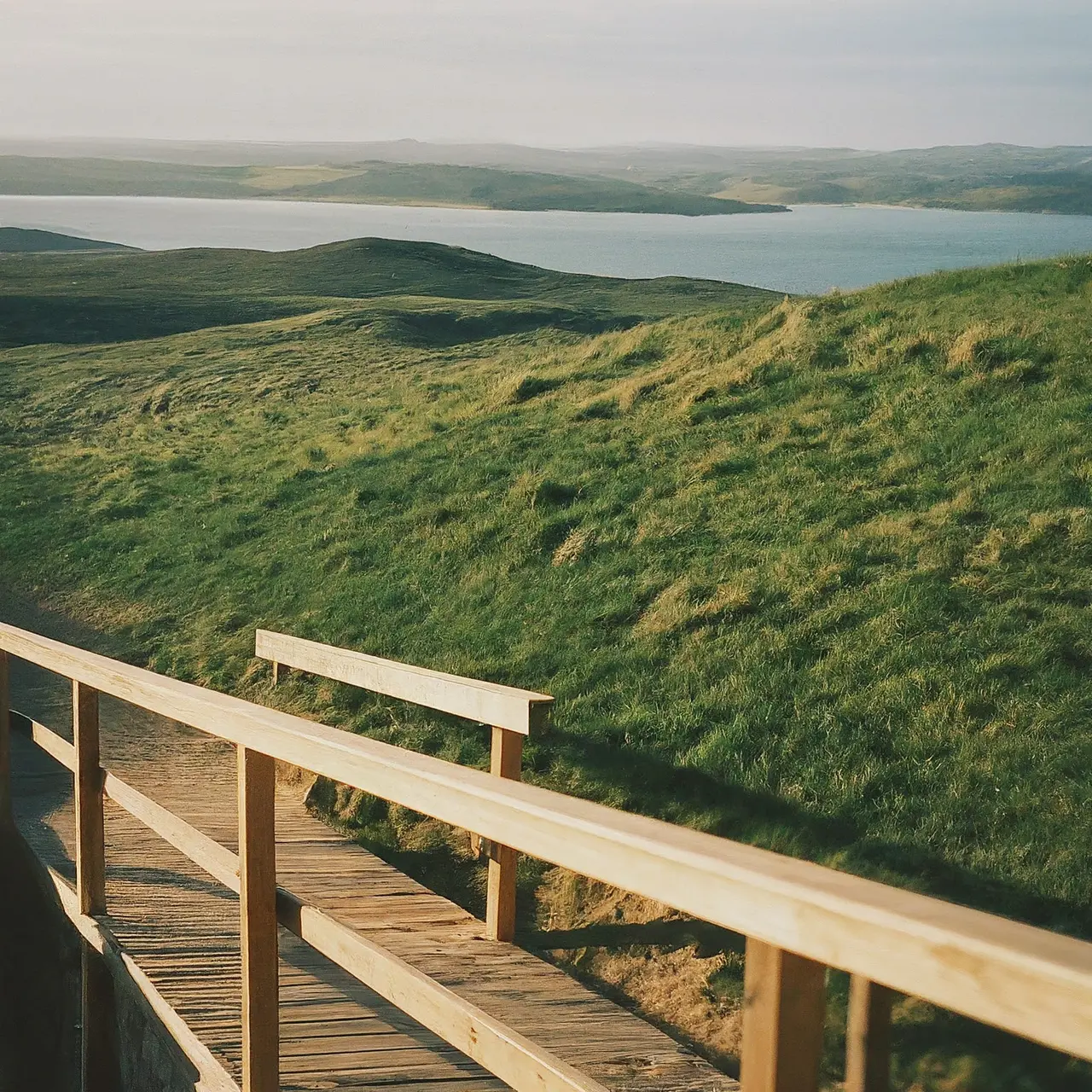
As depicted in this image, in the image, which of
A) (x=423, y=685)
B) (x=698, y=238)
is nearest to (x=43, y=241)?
(x=698, y=238)

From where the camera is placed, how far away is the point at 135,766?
332 inches

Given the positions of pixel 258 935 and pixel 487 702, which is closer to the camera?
pixel 258 935

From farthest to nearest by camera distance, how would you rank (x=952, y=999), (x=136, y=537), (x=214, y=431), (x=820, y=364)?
(x=214, y=431) → (x=136, y=537) → (x=820, y=364) → (x=952, y=999)

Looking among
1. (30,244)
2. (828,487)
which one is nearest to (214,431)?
(828,487)

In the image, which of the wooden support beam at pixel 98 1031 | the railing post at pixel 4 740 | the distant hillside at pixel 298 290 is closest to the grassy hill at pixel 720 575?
the wooden support beam at pixel 98 1031

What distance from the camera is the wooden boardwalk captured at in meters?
4.14

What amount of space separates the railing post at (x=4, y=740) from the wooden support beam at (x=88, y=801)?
1.09m

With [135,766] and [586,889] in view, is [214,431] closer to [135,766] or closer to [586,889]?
[135,766]

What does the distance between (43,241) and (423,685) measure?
14623cm

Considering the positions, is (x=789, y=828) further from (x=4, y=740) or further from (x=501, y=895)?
(x=4, y=740)

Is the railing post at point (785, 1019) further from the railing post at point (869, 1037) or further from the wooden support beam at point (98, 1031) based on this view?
the wooden support beam at point (98, 1031)

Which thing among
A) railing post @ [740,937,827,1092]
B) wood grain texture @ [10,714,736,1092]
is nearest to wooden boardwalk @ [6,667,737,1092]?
wood grain texture @ [10,714,736,1092]

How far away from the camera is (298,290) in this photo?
197 feet

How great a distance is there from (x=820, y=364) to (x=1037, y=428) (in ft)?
12.2
